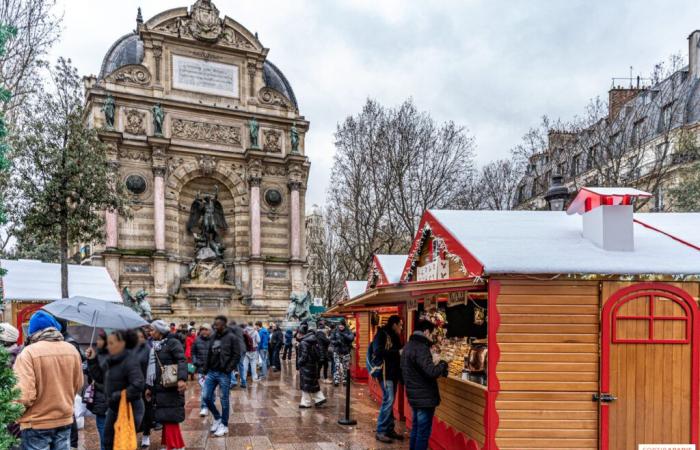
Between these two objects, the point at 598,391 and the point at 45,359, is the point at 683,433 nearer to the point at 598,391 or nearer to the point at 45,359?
the point at 598,391

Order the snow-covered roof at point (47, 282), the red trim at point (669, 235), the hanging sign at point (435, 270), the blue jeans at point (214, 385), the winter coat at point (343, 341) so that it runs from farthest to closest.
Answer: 1. the winter coat at point (343, 341)
2. the snow-covered roof at point (47, 282)
3. the blue jeans at point (214, 385)
4. the hanging sign at point (435, 270)
5. the red trim at point (669, 235)

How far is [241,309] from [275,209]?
596 centimetres

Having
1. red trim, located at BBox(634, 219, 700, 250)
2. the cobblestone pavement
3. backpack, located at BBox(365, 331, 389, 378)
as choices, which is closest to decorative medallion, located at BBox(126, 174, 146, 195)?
the cobblestone pavement

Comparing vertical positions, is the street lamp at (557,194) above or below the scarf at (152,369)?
above

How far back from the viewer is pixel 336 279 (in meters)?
50.1

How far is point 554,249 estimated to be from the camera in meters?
6.56

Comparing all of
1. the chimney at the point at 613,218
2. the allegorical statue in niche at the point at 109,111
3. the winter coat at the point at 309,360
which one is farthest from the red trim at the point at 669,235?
the allegorical statue in niche at the point at 109,111

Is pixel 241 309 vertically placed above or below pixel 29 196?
below

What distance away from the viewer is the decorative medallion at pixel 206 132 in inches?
1117

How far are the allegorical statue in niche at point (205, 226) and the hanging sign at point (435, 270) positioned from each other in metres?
21.3

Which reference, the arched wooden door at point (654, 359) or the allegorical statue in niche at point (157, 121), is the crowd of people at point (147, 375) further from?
the allegorical statue in niche at point (157, 121)

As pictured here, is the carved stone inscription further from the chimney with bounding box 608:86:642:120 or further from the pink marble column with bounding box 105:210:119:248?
the chimney with bounding box 608:86:642:120

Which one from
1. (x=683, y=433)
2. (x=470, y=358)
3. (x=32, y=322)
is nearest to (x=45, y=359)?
(x=32, y=322)

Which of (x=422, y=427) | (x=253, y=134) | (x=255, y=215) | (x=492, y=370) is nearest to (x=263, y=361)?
(x=422, y=427)
